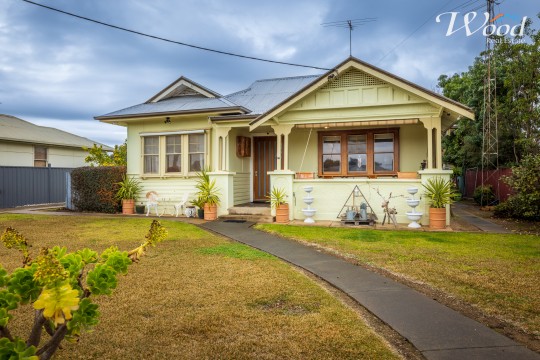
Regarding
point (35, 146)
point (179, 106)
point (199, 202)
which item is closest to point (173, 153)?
point (179, 106)

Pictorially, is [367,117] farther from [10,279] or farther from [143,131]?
[10,279]

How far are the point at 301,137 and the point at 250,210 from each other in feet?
11.0

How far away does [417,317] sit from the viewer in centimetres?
384

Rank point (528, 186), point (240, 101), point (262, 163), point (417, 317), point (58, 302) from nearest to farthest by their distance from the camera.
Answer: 1. point (58, 302)
2. point (417, 317)
3. point (528, 186)
4. point (262, 163)
5. point (240, 101)

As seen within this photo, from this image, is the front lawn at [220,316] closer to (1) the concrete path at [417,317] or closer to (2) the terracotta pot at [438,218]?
(1) the concrete path at [417,317]

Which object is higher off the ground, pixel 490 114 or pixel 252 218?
pixel 490 114

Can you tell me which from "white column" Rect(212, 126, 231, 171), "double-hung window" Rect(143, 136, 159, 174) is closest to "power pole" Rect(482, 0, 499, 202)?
"white column" Rect(212, 126, 231, 171)

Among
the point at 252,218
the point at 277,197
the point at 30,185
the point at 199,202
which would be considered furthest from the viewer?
the point at 30,185

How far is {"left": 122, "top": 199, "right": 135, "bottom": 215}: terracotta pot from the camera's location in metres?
13.9

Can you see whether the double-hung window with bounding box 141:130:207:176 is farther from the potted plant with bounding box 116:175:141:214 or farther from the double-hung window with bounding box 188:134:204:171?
the potted plant with bounding box 116:175:141:214

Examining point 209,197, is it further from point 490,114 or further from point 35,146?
point 490,114

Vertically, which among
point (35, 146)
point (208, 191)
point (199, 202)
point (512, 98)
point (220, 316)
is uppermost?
point (512, 98)

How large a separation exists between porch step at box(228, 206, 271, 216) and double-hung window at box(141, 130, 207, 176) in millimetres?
2354

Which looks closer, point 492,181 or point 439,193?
point 439,193
